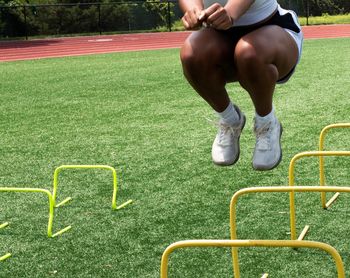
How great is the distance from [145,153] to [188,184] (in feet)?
5.27

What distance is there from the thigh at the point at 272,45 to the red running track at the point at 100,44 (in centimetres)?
2144

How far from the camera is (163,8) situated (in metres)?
37.9

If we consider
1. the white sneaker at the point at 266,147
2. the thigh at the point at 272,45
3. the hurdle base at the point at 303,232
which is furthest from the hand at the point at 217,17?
the hurdle base at the point at 303,232

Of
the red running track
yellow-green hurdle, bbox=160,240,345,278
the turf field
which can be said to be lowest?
the red running track

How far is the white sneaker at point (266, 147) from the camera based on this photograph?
13.0 feet

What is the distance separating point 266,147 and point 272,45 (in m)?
0.69

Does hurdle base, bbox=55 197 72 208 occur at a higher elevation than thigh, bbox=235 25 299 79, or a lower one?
lower

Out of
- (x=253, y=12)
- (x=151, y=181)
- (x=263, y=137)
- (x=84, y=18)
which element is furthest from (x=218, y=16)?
(x=84, y=18)

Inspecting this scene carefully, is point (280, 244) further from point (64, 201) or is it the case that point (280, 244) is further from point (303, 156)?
point (64, 201)

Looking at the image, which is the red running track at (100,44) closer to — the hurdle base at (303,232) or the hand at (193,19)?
the hurdle base at (303,232)

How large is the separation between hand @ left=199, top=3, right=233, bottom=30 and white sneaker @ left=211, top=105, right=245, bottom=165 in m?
0.92

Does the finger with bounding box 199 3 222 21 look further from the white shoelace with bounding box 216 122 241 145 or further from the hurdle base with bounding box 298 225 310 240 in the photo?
the hurdle base with bounding box 298 225 310 240

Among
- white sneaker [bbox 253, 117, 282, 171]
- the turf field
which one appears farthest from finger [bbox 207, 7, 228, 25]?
the turf field

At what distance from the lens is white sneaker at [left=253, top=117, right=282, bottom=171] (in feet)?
13.0
